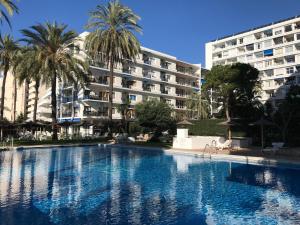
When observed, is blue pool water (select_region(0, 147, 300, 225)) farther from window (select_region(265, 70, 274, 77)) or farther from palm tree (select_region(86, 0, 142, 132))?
window (select_region(265, 70, 274, 77))

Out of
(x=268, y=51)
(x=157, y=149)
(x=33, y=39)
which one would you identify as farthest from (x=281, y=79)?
(x=33, y=39)

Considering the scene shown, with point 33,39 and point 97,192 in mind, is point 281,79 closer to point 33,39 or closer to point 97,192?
point 33,39

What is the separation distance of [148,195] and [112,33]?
30.3 m

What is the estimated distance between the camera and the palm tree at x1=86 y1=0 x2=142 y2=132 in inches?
1479

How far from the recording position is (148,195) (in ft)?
36.5

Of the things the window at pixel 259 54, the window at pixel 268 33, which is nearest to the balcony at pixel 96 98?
the window at pixel 259 54

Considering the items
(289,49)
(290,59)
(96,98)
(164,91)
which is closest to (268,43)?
(289,49)

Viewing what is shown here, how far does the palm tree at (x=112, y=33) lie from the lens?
3756 cm

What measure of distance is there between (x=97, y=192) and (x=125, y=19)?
1233 inches

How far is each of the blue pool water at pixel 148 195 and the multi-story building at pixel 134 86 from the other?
114 ft

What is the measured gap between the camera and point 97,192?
1148 centimetres

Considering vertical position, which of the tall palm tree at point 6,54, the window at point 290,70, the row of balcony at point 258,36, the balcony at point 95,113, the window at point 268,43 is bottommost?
the balcony at point 95,113

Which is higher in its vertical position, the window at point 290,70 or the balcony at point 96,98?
A: the window at point 290,70

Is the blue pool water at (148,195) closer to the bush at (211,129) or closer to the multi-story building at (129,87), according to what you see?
the bush at (211,129)
